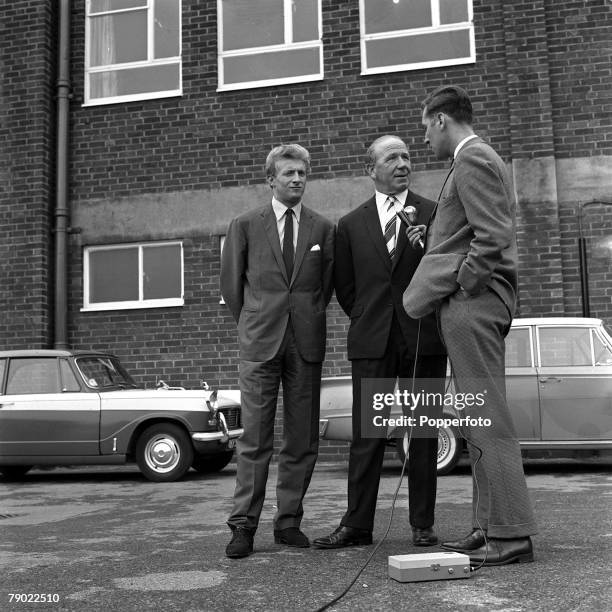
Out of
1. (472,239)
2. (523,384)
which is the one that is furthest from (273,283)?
(523,384)

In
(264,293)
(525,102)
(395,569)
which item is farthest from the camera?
(525,102)

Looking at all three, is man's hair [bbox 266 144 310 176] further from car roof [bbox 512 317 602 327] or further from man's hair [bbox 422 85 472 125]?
car roof [bbox 512 317 602 327]

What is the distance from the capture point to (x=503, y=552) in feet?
12.3

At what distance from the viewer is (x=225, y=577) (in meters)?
3.71

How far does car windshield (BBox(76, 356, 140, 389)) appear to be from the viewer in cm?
1029

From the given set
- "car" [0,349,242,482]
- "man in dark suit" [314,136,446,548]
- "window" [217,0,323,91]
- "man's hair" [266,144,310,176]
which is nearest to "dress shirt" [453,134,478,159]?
"man in dark suit" [314,136,446,548]

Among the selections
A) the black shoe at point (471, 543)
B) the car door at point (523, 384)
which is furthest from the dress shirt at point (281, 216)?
the car door at point (523, 384)

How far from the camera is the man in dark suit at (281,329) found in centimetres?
457

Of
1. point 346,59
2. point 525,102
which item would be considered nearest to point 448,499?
point 525,102

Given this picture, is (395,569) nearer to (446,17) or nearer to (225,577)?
(225,577)

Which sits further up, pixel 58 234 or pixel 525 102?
pixel 525 102

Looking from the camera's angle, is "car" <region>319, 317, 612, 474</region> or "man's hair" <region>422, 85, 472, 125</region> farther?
"car" <region>319, 317, 612, 474</region>

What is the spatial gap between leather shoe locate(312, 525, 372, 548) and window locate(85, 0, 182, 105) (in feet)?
31.9

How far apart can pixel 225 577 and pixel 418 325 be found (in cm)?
153
